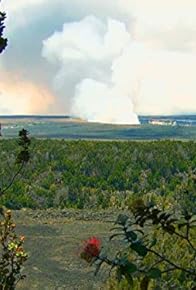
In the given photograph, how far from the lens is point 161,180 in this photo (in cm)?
8425

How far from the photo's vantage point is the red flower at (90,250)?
3.98m

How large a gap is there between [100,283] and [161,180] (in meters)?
43.6

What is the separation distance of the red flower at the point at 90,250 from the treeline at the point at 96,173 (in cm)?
6918

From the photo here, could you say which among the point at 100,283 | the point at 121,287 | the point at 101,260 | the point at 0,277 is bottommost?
the point at 100,283

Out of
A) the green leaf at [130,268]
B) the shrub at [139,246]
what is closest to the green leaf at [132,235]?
the shrub at [139,246]

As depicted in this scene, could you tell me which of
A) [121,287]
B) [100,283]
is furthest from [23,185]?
[121,287]

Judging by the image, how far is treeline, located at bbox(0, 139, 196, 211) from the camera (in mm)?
79188

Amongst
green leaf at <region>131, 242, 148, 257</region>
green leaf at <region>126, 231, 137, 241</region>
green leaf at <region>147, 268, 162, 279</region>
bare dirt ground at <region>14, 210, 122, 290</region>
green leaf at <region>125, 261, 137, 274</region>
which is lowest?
bare dirt ground at <region>14, 210, 122, 290</region>

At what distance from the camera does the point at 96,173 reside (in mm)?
87250

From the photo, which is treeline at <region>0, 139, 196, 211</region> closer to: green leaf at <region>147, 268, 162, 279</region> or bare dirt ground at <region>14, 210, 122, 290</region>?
bare dirt ground at <region>14, 210, 122, 290</region>

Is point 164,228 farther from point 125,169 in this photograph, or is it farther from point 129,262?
point 125,169

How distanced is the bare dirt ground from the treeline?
437cm

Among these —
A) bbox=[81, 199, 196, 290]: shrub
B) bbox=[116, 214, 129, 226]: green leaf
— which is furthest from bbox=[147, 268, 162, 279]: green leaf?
bbox=[116, 214, 129, 226]: green leaf

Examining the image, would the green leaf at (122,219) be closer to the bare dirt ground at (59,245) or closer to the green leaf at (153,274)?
the green leaf at (153,274)
